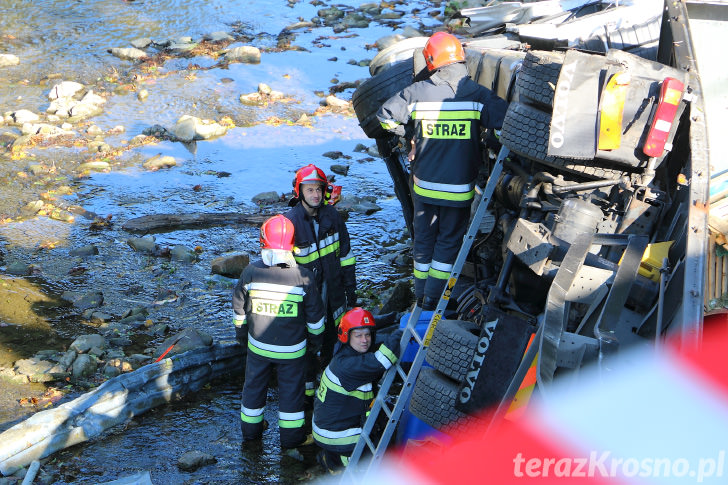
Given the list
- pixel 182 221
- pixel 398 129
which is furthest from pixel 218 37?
pixel 398 129

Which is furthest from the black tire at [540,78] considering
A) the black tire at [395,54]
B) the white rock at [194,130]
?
the white rock at [194,130]

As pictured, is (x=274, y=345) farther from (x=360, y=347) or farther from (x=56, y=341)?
(x=56, y=341)

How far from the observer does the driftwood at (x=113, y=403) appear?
5098 mm

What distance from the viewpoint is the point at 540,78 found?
15.3 feet

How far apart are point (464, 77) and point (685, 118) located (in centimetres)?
154

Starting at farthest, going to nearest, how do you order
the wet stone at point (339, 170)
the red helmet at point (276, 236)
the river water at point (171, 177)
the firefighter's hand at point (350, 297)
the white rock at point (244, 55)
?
the white rock at point (244, 55), the wet stone at point (339, 170), the firefighter's hand at point (350, 297), the river water at point (171, 177), the red helmet at point (276, 236)

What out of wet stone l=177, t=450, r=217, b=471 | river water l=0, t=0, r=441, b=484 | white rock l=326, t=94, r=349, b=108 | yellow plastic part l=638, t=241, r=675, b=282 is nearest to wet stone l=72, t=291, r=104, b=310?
river water l=0, t=0, r=441, b=484

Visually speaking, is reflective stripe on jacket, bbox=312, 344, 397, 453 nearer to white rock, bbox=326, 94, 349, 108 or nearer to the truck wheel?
the truck wheel

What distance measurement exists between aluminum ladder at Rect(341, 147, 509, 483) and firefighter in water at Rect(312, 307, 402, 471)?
0.33 ft

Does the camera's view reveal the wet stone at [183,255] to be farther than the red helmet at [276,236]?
Yes

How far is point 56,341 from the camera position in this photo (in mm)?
6680

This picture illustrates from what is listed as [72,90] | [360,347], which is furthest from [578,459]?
[72,90]

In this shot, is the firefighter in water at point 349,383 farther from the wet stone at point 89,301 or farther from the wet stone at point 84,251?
the wet stone at point 84,251

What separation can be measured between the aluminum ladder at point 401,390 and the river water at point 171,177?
57cm
